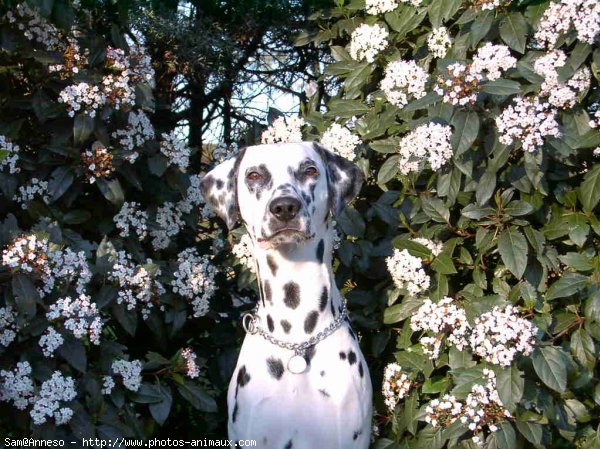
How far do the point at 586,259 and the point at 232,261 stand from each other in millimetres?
1855

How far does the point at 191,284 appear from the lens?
161 inches

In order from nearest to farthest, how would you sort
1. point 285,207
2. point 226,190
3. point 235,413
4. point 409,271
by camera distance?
point 285,207, point 235,413, point 226,190, point 409,271

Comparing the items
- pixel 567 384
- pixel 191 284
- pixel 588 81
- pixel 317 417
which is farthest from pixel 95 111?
pixel 567 384

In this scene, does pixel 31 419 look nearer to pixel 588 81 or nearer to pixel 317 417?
pixel 317 417

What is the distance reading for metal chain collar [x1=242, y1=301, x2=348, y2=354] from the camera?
3250 millimetres

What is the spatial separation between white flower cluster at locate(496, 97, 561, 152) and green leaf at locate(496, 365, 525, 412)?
2.93 ft

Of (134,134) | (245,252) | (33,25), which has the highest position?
(33,25)

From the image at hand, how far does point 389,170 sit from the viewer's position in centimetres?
396

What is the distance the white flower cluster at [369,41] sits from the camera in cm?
411

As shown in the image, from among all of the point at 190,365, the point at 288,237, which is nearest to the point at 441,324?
the point at 288,237

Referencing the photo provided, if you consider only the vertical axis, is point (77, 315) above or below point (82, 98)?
below

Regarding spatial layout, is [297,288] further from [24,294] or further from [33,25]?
[33,25]

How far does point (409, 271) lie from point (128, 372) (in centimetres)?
139

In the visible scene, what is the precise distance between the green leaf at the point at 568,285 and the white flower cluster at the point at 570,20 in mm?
981
